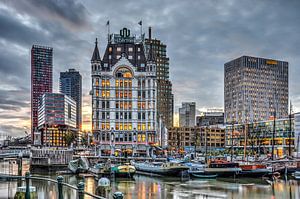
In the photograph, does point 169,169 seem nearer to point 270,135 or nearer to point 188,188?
point 188,188

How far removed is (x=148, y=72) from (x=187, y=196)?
89.7 metres

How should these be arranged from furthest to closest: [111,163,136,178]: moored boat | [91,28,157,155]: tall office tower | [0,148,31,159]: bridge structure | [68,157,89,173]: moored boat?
[91,28,157,155]: tall office tower → [68,157,89,173]: moored boat → [0,148,31,159]: bridge structure → [111,163,136,178]: moored boat

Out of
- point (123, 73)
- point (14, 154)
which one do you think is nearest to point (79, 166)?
point (14, 154)

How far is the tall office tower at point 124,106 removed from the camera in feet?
444

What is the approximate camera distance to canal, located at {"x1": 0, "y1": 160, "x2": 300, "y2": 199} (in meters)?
53.8

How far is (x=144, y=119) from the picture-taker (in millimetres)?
137375

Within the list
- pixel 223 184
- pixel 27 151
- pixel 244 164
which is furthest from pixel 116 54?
pixel 223 184

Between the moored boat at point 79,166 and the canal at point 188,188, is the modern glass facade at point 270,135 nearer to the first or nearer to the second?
the moored boat at point 79,166

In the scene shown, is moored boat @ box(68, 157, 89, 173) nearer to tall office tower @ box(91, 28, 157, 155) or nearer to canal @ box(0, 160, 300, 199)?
canal @ box(0, 160, 300, 199)

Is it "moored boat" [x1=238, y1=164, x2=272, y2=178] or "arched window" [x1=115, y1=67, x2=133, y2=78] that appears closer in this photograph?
"moored boat" [x1=238, y1=164, x2=272, y2=178]

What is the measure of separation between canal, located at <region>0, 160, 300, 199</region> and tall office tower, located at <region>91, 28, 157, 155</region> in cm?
5794

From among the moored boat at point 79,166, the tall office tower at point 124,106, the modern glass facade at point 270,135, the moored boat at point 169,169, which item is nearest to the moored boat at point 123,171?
the moored boat at point 169,169

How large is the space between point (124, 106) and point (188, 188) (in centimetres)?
7768

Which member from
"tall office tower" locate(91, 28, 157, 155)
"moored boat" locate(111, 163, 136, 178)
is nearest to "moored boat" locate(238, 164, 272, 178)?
"moored boat" locate(111, 163, 136, 178)
